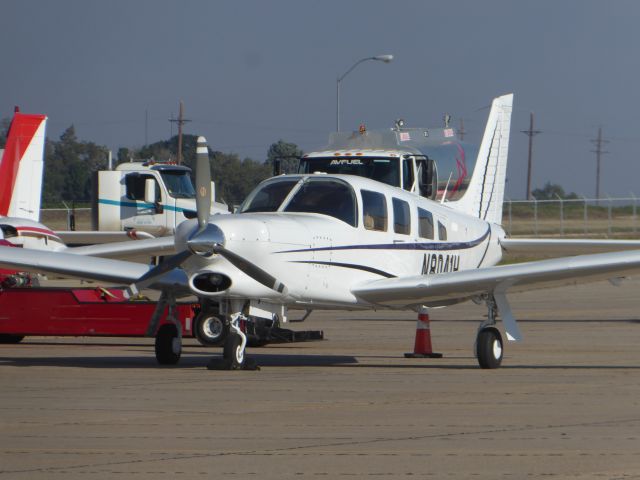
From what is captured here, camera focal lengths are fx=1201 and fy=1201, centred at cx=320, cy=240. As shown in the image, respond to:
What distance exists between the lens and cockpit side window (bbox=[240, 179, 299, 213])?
13.6 metres

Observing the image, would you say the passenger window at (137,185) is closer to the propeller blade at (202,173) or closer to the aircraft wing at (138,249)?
the aircraft wing at (138,249)

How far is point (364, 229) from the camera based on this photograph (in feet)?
45.3

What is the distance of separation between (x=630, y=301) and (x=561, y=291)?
5167 millimetres

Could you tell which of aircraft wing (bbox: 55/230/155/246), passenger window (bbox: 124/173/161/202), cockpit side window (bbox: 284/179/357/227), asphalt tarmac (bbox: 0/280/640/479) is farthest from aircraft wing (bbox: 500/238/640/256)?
passenger window (bbox: 124/173/161/202)

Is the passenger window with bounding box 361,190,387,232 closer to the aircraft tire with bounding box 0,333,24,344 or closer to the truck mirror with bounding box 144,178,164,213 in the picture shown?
the aircraft tire with bounding box 0,333,24,344

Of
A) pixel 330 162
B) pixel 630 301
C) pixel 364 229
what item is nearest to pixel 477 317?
pixel 330 162

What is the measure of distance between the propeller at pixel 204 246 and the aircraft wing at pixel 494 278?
1.41m

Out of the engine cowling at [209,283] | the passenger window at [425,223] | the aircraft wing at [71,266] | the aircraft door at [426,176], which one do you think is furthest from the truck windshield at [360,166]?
the engine cowling at [209,283]

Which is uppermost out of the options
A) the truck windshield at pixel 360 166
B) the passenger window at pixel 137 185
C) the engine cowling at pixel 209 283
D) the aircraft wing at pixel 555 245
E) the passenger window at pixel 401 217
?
the truck windshield at pixel 360 166

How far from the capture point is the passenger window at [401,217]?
47.2 feet

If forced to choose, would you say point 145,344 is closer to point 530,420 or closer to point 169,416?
point 169,416

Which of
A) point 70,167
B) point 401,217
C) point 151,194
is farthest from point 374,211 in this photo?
point 70,167

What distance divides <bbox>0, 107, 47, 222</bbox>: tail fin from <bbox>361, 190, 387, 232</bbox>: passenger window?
11931 mm

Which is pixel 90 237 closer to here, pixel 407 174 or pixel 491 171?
pixel 407 174
